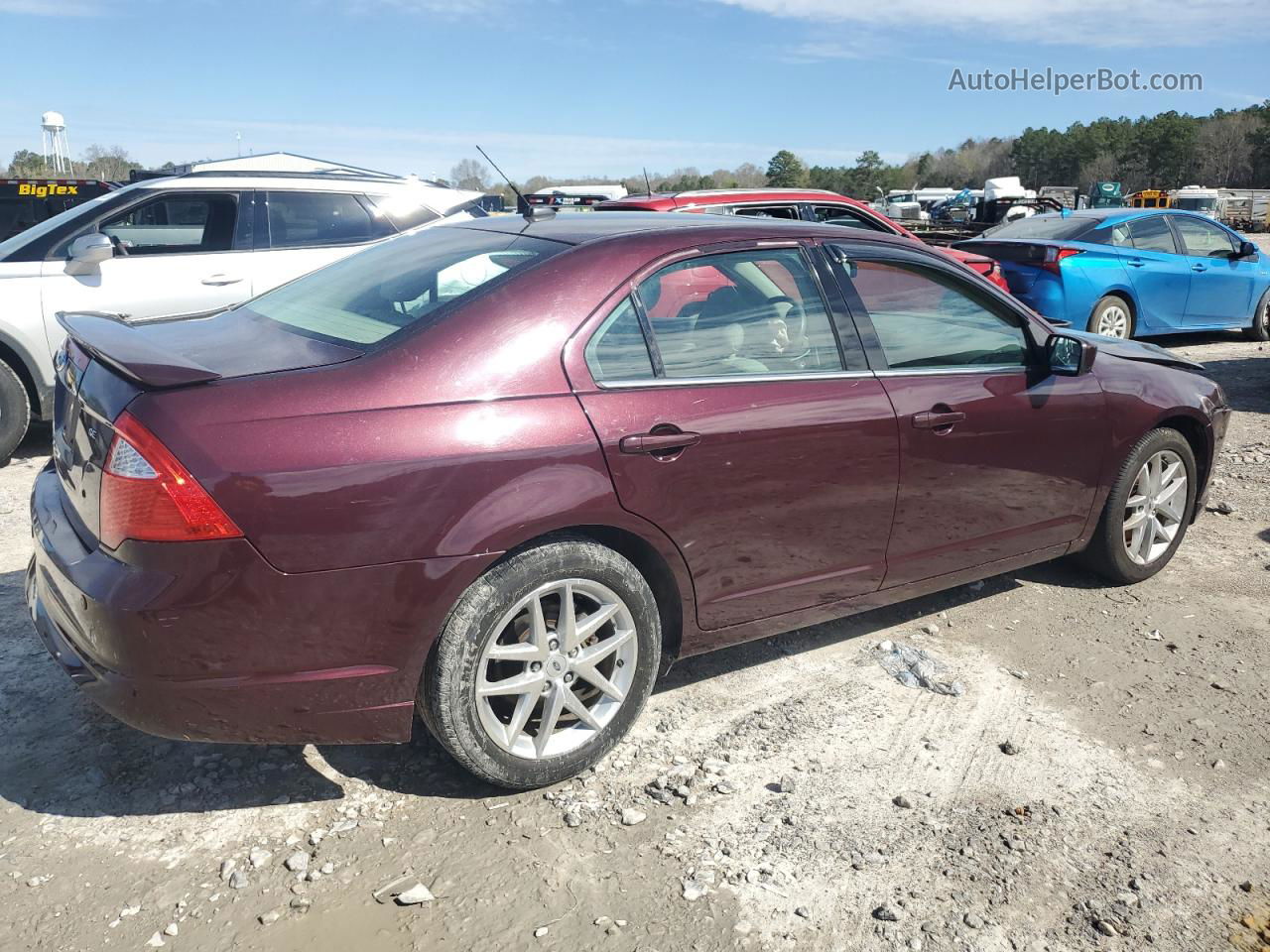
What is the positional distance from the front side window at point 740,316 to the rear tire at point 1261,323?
10322mm

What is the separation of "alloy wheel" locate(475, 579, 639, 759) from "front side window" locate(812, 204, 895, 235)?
19.2 feet

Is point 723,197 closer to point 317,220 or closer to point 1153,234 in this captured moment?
point 317,220

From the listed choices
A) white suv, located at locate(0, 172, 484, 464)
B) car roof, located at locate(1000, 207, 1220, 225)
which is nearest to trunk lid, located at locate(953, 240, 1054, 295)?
car roof, located at locate(1000, 207, 1220, 225)

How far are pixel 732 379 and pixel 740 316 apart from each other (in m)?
0.28

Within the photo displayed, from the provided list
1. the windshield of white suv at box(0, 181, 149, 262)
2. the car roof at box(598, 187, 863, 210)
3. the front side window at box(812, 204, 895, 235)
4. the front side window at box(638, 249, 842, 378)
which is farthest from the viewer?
the front side window at box(812, 204, 895, 235)

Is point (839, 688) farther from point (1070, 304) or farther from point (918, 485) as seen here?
point (1070, 304)

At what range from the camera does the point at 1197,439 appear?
4.84 metres

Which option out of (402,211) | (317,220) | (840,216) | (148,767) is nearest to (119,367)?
(148,767)

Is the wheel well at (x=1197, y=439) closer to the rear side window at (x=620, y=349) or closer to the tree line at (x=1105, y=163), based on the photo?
the rear side window at (x=620, y=349)

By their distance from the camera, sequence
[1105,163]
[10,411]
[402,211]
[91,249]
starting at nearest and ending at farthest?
[10,411] → [91,249] → [402,211] → [1105,163]

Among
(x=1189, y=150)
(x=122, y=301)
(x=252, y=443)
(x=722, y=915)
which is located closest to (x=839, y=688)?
(x=722, y=915)

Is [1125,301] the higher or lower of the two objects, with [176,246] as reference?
lower

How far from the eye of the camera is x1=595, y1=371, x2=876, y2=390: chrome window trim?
10.1 feet

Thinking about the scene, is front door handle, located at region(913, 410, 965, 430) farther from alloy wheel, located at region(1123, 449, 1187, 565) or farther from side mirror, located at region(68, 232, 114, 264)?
side mirror, located at region(68, 232, 114, 264)
